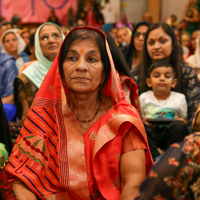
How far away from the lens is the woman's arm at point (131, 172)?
1.60 meters

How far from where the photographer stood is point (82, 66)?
175 cm

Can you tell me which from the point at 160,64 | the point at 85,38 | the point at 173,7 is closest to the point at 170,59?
the point at 160,64

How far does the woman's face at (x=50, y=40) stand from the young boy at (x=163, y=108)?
104cm

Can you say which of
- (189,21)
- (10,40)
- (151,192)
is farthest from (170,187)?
(189,21)

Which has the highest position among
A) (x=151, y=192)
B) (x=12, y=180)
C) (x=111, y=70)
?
(x=111, y=70)

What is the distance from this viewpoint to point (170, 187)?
3.62 feet

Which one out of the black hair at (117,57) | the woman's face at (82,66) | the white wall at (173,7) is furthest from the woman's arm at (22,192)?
the white wall at (173,7)

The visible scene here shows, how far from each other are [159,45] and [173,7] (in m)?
9.06

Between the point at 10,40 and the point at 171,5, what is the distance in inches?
307

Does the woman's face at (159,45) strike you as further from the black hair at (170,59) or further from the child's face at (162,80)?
the child's face at (162,80)

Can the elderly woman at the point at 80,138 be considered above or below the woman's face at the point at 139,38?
below

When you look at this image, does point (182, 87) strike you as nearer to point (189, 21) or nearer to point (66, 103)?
point (66, 103)

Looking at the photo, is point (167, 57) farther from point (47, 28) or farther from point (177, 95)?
point (47, 28)

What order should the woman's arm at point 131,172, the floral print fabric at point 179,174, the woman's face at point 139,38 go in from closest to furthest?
the floral print fabric at point 179,174, the woman's arm at point 131,172, the woman's face at point 139,38
